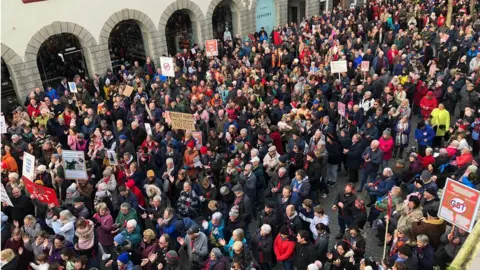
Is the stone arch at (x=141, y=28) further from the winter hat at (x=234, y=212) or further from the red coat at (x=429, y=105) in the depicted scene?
the winter hat at (x=234, y=212)

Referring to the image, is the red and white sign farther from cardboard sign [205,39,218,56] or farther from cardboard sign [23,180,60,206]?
cardboard sign [205,39,218,56]

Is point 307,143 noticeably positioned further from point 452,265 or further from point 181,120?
point 452,265

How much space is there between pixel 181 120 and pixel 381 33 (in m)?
14.5

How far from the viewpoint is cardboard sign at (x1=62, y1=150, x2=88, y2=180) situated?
9.23 metres

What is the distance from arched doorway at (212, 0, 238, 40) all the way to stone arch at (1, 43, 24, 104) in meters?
11.3

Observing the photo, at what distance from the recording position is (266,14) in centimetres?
2619

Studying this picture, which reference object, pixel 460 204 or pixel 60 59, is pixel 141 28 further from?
pixel 460 204

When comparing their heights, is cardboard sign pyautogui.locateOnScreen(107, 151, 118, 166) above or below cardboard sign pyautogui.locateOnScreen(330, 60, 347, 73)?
below

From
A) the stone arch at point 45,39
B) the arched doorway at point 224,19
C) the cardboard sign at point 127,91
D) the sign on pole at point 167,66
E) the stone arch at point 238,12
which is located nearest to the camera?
the cardboard sign at point 127,91

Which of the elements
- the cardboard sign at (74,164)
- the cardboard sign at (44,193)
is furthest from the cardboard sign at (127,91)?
the cardboard sign at (44,193)

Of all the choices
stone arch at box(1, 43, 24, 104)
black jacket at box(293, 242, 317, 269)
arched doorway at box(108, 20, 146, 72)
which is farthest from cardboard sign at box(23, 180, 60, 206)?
arched doorway at box(108, 20, 146, 72)

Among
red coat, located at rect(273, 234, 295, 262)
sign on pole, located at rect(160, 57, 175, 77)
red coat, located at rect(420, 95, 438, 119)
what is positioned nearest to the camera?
red coat, located at rect(273, 234, 295, 262)

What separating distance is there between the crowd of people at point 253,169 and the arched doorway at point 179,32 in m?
5.81

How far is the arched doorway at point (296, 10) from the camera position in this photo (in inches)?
1141
